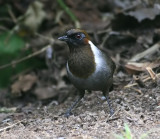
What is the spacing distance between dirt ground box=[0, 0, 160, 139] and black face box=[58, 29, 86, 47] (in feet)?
2.75

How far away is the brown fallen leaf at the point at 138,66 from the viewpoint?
545 cm

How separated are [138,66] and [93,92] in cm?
77

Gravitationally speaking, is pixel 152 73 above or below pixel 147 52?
below

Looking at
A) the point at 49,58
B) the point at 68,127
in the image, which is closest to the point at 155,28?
the point at 49,58

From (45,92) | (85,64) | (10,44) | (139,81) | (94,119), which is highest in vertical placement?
(10,44)

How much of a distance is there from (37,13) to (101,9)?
4.66 ft

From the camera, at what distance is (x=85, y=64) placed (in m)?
4.44

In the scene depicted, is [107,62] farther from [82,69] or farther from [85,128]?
[85,128]

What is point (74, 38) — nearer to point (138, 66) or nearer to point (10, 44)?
point (138, 66)

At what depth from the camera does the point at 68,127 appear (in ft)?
13.4

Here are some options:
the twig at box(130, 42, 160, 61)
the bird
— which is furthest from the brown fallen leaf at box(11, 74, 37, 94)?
the bird

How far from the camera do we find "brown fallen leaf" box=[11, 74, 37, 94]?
6.75 metres

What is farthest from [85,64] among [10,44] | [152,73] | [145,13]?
[10,44]

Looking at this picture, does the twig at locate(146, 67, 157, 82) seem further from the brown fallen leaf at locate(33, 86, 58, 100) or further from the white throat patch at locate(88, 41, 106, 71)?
the brown fallen leaf at locate(33, 86, 58, 100)
